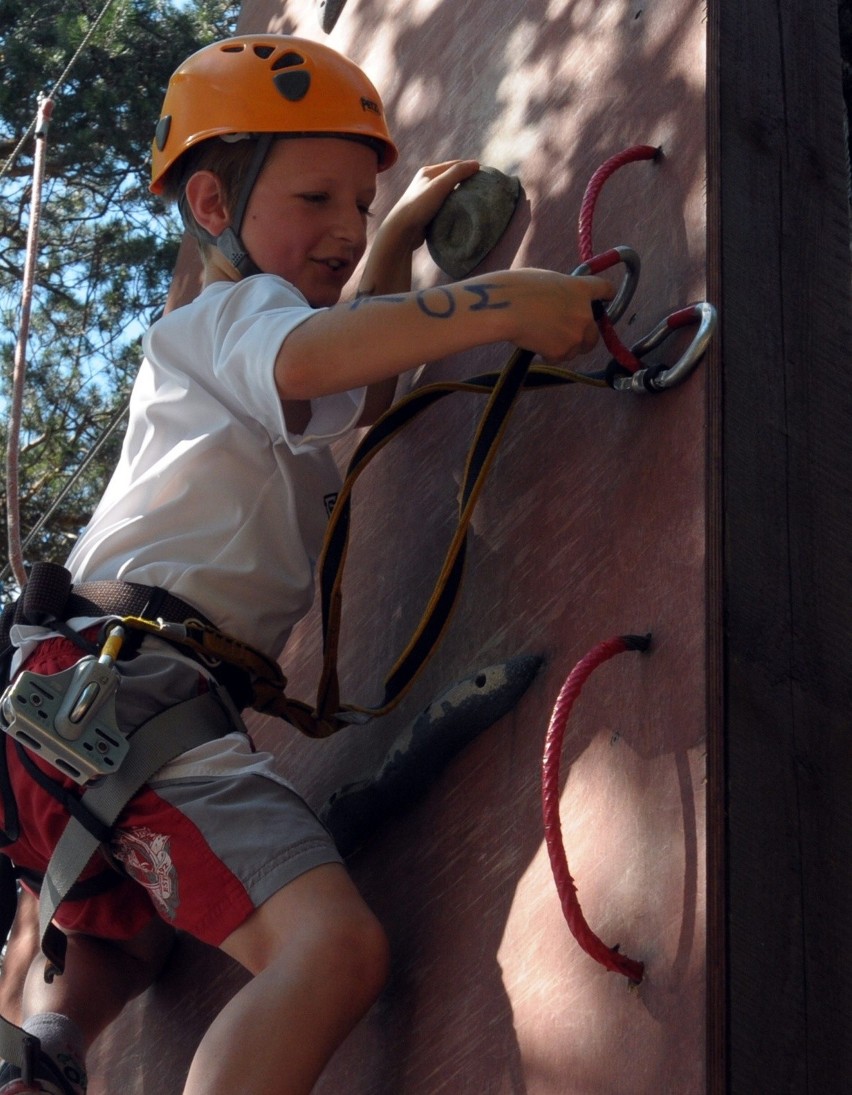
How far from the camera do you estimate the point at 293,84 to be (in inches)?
91.7

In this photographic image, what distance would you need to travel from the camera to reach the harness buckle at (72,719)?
6.03 ft

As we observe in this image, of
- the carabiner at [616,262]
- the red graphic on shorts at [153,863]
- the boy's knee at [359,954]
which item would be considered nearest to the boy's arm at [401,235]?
the carabiner at [616,262]

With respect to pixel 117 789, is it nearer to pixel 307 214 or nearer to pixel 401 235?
pixel 307 214

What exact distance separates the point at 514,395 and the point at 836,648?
1.85ft

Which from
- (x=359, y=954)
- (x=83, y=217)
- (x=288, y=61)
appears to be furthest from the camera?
(x=83, y=217)

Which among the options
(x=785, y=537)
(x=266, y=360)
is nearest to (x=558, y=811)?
(x=785, y=537)

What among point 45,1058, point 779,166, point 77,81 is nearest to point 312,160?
point 779,166

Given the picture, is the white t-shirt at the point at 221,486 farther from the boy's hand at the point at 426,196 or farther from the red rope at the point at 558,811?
the red rope at the point at 558,811

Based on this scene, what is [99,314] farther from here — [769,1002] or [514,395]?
[769,1002]

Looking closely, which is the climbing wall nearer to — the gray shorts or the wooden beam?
the wooden beam

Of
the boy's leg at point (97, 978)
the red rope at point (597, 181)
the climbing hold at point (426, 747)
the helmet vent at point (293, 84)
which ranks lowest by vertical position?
the boy's leg at point (97, 978)

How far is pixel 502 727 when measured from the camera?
6.17ft

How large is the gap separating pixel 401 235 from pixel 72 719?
99 centimetres

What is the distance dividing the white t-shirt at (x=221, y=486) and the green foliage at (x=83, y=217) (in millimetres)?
4365
